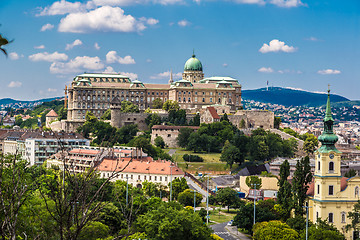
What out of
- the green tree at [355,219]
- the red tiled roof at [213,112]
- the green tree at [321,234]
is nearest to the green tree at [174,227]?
the green tree at [321,234]

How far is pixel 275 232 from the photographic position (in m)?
58.9

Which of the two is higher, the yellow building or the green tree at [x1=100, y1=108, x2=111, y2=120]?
the green tree at [x1=100, y1=108, x2=111, y2=120]

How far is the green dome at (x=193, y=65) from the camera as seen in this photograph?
190 meters

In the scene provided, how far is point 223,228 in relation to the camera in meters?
73.2

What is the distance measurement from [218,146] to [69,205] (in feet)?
402

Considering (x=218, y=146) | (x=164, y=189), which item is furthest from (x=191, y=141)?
(x=164, y=189)

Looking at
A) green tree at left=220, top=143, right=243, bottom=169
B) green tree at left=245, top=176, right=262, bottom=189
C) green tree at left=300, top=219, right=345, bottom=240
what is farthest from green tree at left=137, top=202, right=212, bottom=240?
green tree at left=220, top=143, right=243, bottom=169

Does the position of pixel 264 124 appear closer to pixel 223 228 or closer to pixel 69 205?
pixel 223 228

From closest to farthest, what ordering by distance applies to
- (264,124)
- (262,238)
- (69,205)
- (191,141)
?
1. (69,205)
2. (262,238)
3. (191,141)
4. (264,124)

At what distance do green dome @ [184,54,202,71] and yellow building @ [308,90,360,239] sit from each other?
120 m

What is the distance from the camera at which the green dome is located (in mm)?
189875

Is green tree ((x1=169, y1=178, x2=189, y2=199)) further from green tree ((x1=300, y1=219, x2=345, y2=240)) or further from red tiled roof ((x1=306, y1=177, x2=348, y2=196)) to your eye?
green tree ((x1=300, y1=219, x2=345, y2=240))

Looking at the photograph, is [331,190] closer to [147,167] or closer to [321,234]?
[321,234]

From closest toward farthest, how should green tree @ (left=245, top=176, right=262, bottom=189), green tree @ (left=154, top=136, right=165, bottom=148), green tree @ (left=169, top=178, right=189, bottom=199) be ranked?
green tree @ (left=169, top=178, right=189, bottom=199) → green tree @ (left=245, top=176, right=262, bottom=189) → green tree @ (left=154, top=136, right=165, bottom=148)
